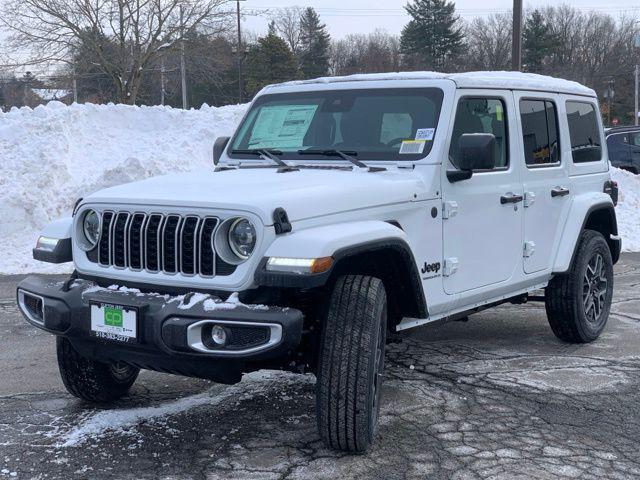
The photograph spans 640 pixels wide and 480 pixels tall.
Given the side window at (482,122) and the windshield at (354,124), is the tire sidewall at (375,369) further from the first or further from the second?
the side window at (482,122)

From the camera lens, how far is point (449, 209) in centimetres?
495

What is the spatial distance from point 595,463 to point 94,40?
24.0 m

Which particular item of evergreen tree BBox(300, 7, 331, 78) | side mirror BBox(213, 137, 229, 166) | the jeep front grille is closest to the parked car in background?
side mirror BBox(213, 137, 229, 166)

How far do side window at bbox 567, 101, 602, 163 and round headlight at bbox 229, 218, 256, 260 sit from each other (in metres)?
3.50

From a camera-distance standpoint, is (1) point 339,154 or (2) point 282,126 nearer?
(1) point 339,154

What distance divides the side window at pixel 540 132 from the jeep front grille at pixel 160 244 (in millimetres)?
2761

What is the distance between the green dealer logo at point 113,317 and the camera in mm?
4000

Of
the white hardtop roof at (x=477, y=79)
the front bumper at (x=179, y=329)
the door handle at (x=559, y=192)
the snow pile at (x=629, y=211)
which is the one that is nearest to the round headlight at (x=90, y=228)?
the front bumper at (x=179, y=329)

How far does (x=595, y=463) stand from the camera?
165 inches

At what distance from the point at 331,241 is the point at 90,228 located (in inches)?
57.2

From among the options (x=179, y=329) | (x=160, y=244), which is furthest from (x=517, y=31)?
(x=179, y=329)

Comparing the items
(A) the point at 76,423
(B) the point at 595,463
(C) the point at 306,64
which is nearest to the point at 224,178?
(A) the point at 76,423

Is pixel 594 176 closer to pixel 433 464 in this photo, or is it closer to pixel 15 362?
pixel 433 464

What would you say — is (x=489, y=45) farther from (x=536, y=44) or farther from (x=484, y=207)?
(x=484, y=207)
